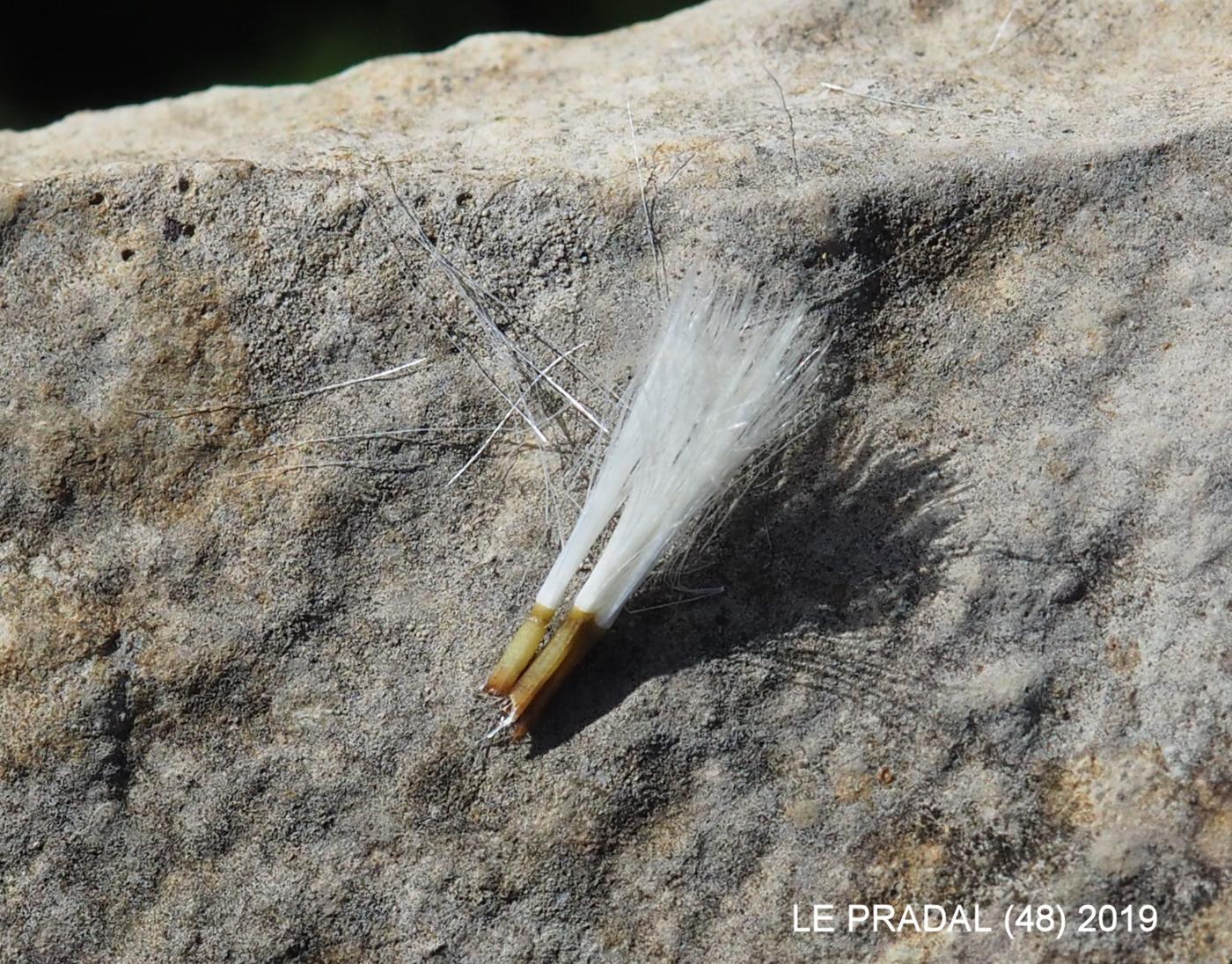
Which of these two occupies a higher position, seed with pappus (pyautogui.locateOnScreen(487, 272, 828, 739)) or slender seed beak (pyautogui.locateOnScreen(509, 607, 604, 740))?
seed with pappus (pyautogui.locateOnScreen(487, 272, 828, 739))

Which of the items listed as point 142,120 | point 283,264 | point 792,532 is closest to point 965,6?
point 792,532

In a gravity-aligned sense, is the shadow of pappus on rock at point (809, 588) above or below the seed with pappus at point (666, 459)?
below

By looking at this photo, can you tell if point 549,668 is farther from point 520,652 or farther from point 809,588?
point 809,588

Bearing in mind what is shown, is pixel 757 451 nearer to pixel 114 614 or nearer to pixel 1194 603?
pixel 1194 603

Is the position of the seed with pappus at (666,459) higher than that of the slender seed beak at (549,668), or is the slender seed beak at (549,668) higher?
the seed with pappus at (666,459)

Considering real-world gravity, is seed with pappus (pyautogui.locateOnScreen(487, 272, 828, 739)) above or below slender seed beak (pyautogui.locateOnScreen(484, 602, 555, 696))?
above

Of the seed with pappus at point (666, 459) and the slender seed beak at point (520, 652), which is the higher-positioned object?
the seed with pappus at point (666, 459)
